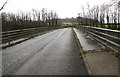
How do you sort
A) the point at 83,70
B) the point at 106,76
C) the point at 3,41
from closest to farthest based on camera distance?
the point at 106,76
the point at 83,70
the point at 3,41

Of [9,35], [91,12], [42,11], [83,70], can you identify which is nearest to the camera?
[83,70]

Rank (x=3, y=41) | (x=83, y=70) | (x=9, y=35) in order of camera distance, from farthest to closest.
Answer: (x=9, y=35)
(x=3, y=41)
(x=83, y=70)

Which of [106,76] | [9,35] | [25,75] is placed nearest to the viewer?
[106,76]

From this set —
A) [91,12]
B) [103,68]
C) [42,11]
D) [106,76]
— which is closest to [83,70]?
[103,68]

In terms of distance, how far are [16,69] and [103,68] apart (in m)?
3.26

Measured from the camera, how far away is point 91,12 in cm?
4119

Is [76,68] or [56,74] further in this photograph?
[76,68]

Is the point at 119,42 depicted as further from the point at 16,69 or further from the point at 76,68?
the point at 16,69

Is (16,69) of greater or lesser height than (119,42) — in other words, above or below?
below

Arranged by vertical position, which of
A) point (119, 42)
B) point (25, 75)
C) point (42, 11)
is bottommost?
point (25, 75)

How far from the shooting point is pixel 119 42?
7250 mm

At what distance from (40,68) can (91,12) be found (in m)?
36.8

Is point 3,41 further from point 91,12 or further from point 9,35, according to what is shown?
point 91,12

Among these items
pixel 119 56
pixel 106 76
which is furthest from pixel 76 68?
pixel 119 56
